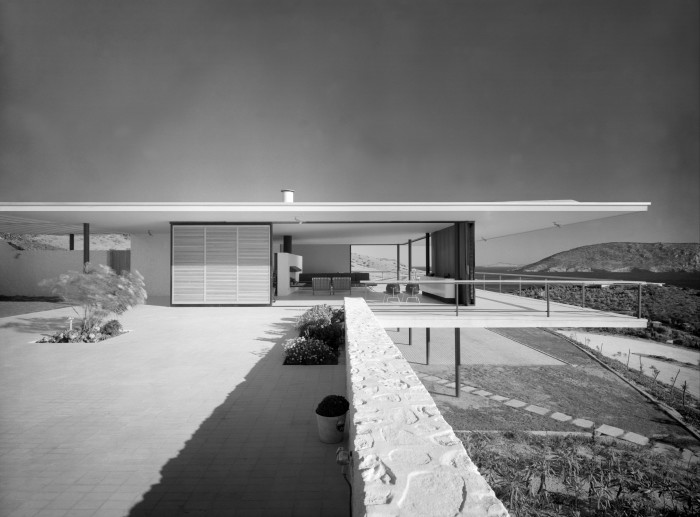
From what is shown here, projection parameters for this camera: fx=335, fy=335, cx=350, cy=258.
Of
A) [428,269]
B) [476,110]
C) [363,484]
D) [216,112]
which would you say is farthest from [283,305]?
[476,110]

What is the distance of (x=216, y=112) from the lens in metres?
14.3

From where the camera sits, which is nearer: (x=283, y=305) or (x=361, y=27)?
(x=283, y=305)

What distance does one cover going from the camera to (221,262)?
10.7m

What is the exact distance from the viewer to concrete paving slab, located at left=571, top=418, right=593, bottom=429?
6.43 m

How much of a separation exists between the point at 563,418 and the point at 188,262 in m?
10.7

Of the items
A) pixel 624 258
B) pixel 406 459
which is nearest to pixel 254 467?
pixel 406 459

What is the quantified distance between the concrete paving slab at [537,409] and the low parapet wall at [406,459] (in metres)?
5.96

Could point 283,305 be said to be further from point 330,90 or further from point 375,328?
point 330,90

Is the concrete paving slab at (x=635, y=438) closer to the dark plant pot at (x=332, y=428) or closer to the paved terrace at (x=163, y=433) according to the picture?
the paved terrace at (x=163, y=433)

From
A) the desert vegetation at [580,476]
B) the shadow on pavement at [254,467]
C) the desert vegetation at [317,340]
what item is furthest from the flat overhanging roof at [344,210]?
the shadow on pavement at [254,467]

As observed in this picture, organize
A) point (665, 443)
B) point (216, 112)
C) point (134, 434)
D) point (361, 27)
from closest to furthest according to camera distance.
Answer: point (134, 434) < point (665, 443) < point (361, 27) < point (216, 112)

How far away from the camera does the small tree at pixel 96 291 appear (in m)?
6.53

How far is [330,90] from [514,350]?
41.8 feet

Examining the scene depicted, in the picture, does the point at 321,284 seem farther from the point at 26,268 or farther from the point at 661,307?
the point at 661,307
